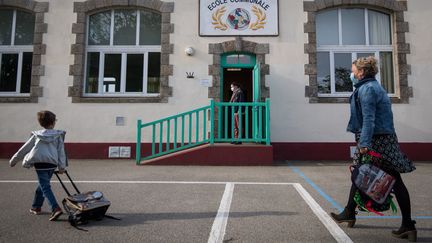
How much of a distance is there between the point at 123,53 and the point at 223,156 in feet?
15.3

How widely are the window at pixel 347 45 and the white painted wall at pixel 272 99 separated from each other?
59 centimetres

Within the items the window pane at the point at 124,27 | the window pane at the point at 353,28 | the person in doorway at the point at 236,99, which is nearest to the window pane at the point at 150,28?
the window pane at the point at 124,27

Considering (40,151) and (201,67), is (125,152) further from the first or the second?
(40,151)

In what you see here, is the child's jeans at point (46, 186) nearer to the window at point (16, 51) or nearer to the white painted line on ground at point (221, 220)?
the white painted line on ground at point (221, 220)

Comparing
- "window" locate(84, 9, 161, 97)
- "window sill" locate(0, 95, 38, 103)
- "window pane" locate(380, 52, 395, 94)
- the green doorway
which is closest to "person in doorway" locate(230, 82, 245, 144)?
the green doorway

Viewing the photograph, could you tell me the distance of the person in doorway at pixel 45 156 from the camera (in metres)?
3.34

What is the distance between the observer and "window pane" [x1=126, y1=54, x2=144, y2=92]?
9.26 m

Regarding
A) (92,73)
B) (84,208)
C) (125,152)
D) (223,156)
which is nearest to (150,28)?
(92,73)

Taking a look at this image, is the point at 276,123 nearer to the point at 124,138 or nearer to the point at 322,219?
the point at 124,138

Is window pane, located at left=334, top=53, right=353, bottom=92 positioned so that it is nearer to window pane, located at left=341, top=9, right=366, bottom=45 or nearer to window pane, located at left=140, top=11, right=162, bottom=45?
window pane, located at left=341, top=9, right=366, bottom=45

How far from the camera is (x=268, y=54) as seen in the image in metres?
8.87

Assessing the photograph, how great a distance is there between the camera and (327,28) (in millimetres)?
9312

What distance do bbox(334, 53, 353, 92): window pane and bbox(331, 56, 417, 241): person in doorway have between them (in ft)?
21.1

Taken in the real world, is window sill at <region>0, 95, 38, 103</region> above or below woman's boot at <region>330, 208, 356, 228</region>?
above
